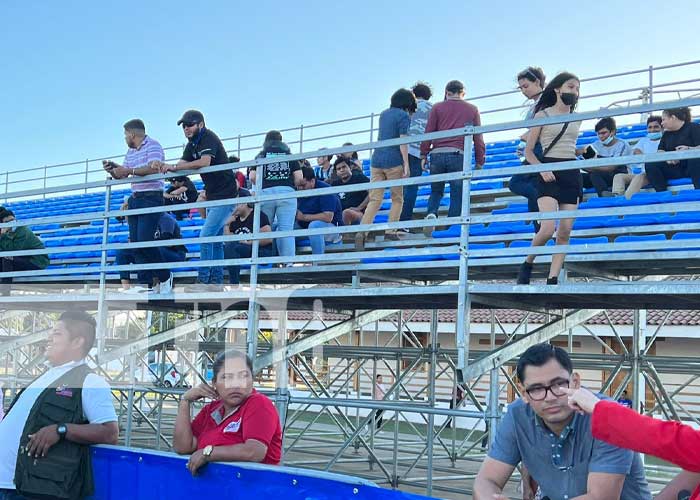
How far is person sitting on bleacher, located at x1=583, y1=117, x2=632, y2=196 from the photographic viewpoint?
8.98 m

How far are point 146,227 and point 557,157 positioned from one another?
14.0 ft

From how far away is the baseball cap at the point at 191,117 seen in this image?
27.9ft

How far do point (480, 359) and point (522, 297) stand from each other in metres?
0.73

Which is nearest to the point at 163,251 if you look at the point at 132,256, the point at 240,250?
the point at 132,256

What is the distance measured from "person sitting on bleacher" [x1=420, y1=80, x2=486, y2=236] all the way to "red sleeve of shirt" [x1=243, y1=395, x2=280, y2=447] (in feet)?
11.2

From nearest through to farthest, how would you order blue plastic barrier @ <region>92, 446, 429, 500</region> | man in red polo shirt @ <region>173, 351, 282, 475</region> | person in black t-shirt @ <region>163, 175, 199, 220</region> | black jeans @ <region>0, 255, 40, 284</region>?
1. blue plastic barrier @ <region>92, 446, 429, 500</region>
2. man in red polo shirt @ <region>173, 351, 282, 475</region>
3. person in black t-shirt @ <region>163, 175, 199, 220</region>
4. black jeans @ <region>0, 255, 40, 284</region>

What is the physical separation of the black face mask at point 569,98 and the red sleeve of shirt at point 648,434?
3838 mm

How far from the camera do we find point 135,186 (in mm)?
9133

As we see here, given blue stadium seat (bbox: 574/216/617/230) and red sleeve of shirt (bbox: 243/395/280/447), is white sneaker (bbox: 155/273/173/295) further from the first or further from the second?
red sleeve of shirt (bbox: 243/395/280/447)

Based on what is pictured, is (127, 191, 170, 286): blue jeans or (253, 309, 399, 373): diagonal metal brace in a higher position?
(127, 191, 170, 286): blue jeans

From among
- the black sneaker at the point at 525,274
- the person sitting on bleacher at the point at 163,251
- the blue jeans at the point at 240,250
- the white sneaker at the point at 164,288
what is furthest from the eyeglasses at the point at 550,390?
the person sitting on bleacher at the point at 163,251

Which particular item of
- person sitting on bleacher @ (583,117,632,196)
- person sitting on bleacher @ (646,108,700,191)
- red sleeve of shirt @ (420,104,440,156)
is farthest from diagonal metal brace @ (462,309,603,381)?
red sleeve of shirt @ (420,104,440,156)

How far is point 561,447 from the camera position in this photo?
3557 millimetres

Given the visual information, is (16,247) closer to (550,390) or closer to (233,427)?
(233,427)
